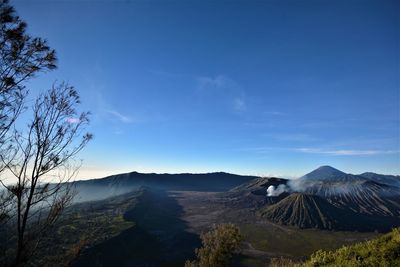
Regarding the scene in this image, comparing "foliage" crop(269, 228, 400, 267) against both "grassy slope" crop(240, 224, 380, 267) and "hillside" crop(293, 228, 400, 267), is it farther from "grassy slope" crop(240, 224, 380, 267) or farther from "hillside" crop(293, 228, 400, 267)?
"grassy slope" crop(240, 224, 380, 267)

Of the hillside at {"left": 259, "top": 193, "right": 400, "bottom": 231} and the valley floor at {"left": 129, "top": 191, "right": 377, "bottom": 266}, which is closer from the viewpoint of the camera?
the valley floor at {"left": 129, "top": 191, "right": 377, "bottom": 266}

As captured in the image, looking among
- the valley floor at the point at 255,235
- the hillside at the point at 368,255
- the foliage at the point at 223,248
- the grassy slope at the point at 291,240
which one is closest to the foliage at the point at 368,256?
the hillside at the point at 368,255

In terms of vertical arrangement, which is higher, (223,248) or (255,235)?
(223,248)

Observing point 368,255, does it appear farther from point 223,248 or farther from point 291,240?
point 291,240

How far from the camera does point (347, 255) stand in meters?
14.9

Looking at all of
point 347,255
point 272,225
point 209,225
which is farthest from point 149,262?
point 347,255

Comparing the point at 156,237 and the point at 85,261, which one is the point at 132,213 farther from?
the point at 85,261

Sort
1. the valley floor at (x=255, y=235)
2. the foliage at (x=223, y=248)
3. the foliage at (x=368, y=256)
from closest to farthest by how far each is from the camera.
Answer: the foliage at (x=368, y=256) → the foliage at (x=223, y=248) → the valley floor at (x=255, y=235)

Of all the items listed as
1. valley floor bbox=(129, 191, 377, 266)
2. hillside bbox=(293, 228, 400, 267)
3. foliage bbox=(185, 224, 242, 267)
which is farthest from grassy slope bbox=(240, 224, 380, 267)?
hillside bbox=(293, 228, 400, 267)

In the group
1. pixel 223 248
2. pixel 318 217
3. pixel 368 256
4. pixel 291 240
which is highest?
pixel 368 256

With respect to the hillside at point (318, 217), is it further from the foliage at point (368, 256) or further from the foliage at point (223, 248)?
the foliage at point (368, 256)

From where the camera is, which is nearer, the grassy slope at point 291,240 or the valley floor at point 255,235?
the grassy slope at point 291,240

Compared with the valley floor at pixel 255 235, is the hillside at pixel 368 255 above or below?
above

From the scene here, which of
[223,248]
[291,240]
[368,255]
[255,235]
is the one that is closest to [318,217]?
[291,240]
